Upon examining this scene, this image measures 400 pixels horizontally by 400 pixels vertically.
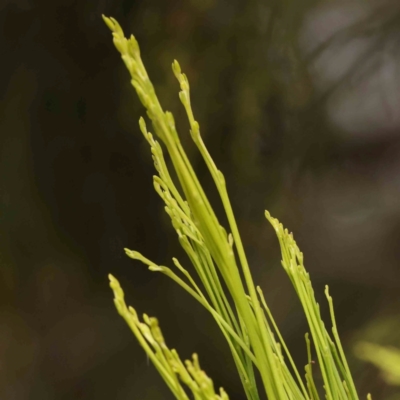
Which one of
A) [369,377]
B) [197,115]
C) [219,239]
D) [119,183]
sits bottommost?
[219,239]

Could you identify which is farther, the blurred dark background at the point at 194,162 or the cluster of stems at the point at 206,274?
the blurred dark background at the point at 194,162

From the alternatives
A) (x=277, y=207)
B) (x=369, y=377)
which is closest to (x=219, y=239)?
(x=277, y=207)

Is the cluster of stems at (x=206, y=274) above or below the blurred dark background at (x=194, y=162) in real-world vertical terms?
below

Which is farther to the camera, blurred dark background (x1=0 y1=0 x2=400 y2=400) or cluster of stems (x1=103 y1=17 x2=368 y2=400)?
blurred dark background (x1=0 y1=0 x2=400 y2=400)

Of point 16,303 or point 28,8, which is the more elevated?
point 28,8

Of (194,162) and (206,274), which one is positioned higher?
(194,162)

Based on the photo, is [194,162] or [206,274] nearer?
[206,274]

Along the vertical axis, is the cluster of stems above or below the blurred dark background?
below

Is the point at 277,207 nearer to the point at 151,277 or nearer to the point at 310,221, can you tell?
the point at 310,221
